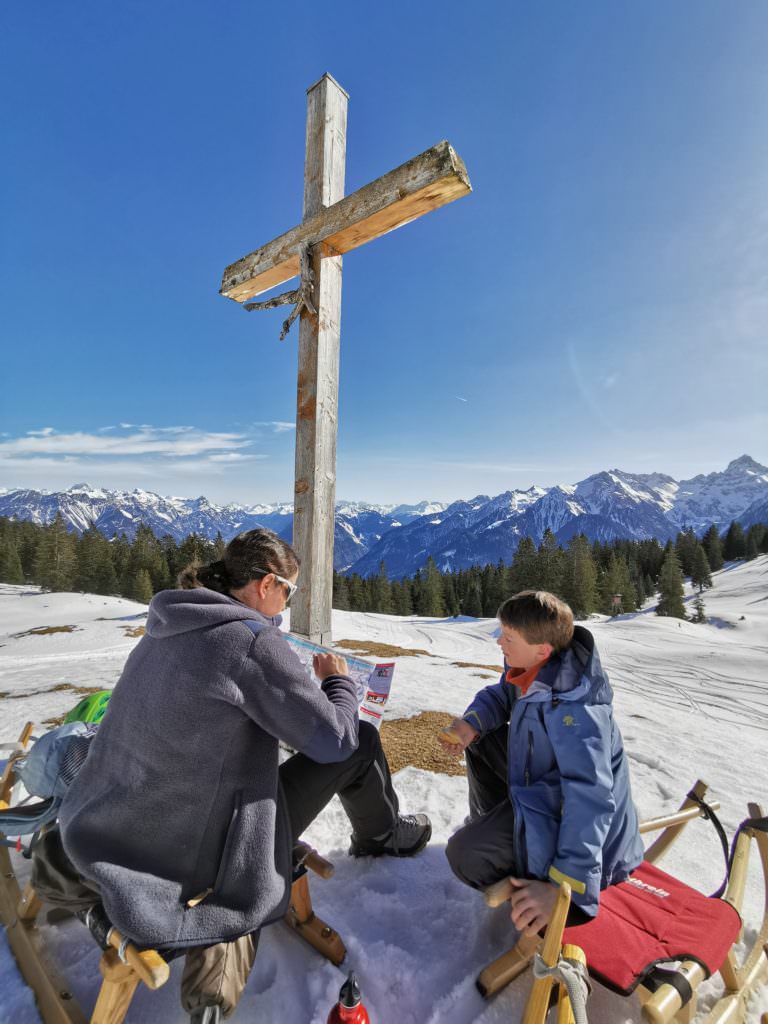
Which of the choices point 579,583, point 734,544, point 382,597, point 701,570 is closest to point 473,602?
point 382,597

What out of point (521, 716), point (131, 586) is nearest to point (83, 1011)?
point (521, 716)

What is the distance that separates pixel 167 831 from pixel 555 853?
172 centimetres

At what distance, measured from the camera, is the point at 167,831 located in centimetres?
173

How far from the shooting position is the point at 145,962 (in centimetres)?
141

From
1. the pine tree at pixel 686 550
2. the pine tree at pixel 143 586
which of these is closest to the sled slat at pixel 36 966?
the pine tree at pixel 143 586

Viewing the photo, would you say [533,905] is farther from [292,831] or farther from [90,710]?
[90,710]

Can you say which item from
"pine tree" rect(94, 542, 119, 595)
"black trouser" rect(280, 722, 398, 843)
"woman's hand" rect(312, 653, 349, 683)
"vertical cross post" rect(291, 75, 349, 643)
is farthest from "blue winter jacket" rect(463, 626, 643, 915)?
"pine tree" rect(94, 542, 119, 595)

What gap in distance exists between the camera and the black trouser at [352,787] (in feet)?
7.52

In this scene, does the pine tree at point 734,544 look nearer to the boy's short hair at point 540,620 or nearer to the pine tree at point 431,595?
the pine tree at point 431,595

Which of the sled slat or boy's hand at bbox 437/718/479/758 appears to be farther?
boy's hand at bbox 437/718/479/758

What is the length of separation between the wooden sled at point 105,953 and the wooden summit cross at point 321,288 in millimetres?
1422

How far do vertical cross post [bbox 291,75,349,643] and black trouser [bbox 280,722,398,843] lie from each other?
881 mm

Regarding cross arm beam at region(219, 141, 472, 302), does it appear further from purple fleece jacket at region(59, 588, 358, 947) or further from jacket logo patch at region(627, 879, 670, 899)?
jacket logo patch at region(627, 879, 670, 899)

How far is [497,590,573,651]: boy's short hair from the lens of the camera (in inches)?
99.4
